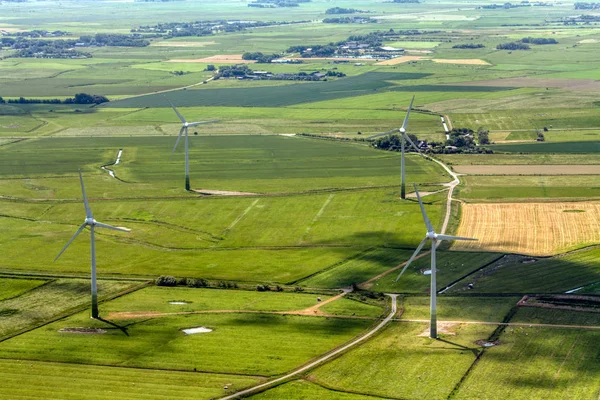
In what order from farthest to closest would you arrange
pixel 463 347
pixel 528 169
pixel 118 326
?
pixel 528 169 → pixel 118 326 → pixel 463 347

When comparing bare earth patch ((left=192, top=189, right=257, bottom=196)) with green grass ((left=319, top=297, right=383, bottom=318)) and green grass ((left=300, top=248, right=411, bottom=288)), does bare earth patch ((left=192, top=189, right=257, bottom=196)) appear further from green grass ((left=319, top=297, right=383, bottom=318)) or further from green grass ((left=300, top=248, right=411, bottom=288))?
green grass ((left=319, top=297, right=383, bottom=318))

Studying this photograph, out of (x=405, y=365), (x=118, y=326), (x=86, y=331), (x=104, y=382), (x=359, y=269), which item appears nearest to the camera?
(x=104, y=382)

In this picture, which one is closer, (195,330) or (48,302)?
(195,330)

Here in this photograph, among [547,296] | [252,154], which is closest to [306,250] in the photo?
[547,296]

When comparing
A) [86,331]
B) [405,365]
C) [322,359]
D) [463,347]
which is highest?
[405,365]

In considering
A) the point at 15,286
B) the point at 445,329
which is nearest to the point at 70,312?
the point at 15,286

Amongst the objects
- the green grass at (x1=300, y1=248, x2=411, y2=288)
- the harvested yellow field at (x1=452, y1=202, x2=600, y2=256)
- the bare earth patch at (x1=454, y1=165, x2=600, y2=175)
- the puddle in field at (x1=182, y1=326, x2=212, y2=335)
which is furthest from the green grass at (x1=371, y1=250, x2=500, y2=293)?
the bare earth patch at (x1=454, y1=165, x2=600, y2=175)

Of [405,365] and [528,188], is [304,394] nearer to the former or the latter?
[405,365]
